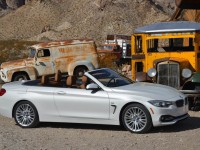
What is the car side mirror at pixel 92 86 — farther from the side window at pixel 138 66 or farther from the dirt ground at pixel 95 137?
the side window at pixel 138 66

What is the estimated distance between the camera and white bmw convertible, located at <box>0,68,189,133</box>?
9776 mm

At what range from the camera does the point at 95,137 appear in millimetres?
9664

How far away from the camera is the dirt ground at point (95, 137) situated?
28.5 feet

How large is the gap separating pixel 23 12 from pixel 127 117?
86.3 m

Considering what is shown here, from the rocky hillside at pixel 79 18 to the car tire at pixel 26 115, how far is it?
185 ft

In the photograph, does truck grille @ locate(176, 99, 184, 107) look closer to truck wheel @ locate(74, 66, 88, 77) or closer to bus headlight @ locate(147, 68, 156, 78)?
bus headlight @ locate(147, 68, 156, 78)

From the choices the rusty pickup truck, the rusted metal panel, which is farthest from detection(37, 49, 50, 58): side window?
the rusted metal panel

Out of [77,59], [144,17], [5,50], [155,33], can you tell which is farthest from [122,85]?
[144,17]

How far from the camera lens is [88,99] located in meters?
10.3

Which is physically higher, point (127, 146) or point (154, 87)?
point (154, 87)

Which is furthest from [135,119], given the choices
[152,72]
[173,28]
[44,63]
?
[44,63]

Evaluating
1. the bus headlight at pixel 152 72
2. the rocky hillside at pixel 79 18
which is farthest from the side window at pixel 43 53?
the rocky hillside at pixel 79 18

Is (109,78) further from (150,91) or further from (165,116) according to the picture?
(165,116)

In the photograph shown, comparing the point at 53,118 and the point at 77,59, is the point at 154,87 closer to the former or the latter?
the point at 53,118
